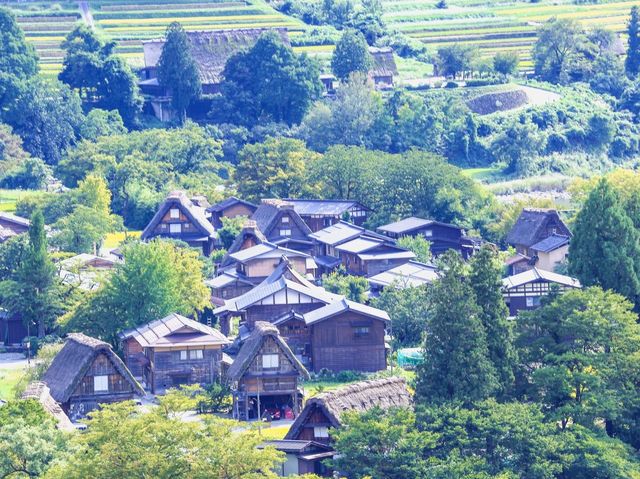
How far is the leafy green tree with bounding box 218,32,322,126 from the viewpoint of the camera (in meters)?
99.4

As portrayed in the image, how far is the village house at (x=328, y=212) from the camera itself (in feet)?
254

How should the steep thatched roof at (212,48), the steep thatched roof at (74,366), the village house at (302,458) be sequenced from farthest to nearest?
1. the steep thatched roof at (212,48)
2. the steep thatched roof at (74,366)
3. the village house at (302,458)

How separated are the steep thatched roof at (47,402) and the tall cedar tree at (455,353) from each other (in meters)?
8.86

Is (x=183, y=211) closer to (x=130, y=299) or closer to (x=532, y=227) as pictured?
(x=532, y=227)

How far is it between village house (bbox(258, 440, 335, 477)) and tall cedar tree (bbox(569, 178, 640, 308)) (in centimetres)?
1151

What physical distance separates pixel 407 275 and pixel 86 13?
57.3 meters

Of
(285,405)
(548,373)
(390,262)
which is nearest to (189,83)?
(390,262)

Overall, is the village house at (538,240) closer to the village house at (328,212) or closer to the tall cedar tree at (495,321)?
the village house at (328,212)

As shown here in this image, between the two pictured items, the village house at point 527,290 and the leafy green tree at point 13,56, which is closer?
the village house at point 527,290

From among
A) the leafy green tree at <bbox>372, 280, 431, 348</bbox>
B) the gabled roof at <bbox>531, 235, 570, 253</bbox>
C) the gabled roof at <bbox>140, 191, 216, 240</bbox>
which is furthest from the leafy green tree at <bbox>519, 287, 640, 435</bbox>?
the gabled roof at <bbox>140, 191, 216, 240</bbox>

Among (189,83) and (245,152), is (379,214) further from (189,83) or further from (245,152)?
(189,83)

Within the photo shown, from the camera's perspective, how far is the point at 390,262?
69562mm

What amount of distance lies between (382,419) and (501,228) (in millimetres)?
32673

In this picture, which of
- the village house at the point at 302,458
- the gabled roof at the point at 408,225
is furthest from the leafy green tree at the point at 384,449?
the gabled roof at the point at 408,225
